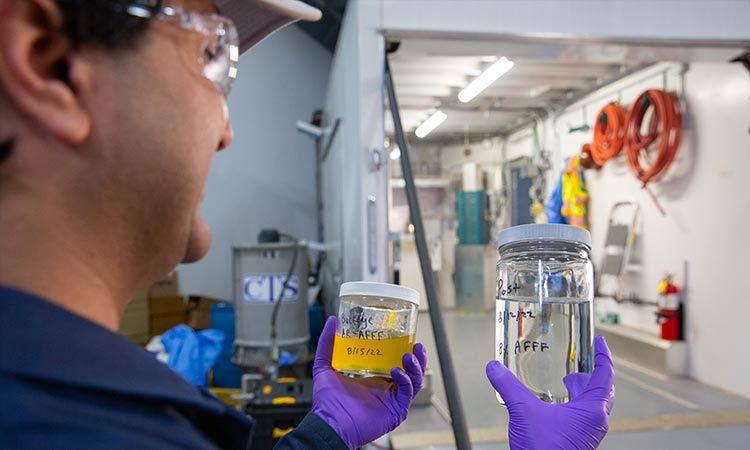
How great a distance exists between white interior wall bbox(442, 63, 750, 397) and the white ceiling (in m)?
0.63

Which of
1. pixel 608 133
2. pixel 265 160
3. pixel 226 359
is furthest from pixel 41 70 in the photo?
pixel 265 160

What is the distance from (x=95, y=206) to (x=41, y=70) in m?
0.15

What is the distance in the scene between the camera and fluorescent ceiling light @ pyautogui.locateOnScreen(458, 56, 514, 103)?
406cm

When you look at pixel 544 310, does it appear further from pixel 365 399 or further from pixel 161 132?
pixel 161 132

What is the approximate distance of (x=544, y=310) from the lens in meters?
1.10

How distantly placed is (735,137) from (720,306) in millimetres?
1246

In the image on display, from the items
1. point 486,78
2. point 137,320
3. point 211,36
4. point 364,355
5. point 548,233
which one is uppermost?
point 486,78

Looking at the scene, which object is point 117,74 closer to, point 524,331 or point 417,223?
point 524,331

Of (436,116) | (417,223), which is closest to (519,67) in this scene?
(436,116)

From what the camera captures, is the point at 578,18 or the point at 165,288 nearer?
the point at 578,18

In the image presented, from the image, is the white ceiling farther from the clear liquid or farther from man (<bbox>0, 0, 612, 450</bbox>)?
man (<bbox>0, 0, 612, 450</bbox>)

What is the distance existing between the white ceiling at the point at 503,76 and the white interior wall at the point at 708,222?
63cm

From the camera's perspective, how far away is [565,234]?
1017 mm

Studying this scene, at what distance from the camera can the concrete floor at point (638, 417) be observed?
266 cm
